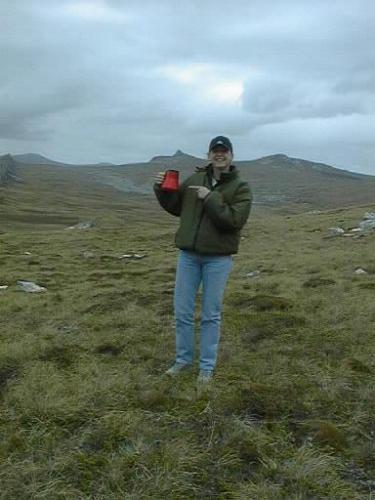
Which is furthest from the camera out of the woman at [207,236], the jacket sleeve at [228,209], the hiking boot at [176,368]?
the hiking boot at [176,368]

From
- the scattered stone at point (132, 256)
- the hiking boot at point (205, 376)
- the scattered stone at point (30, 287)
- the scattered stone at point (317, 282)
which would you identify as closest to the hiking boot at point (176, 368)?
the hiking boot at point (205, 376)

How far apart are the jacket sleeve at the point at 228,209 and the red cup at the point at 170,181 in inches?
22.7

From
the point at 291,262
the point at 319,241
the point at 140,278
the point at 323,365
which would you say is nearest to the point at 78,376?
the point at 323,365

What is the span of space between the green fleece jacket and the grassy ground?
5.24ft

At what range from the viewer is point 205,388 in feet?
20.1

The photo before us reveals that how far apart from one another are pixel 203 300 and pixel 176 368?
897mm

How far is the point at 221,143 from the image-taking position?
6.52m

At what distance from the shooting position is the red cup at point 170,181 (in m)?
6.79

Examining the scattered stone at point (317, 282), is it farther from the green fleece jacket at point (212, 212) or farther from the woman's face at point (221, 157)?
the woman's face at point (221, 157)

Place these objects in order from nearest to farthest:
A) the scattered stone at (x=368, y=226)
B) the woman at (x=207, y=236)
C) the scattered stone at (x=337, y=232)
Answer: the woman at (x=207, y=236), the scattered stone at (x=368, y=226), the scattered stone at (x=337, y=232)

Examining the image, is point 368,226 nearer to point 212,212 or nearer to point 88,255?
point 88,255

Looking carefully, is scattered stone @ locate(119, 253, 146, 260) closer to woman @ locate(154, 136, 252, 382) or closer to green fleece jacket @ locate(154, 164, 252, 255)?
woman @ locate(154, 136, 252, 382)

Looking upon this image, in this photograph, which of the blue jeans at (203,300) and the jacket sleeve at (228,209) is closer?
the jacket sleeve at (228,209)

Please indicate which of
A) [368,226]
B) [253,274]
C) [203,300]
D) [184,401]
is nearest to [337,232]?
[368,226]
